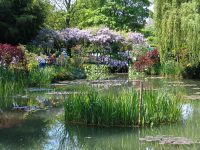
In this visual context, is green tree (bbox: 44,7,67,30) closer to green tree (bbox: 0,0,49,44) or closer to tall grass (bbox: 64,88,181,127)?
green tree (bbox: 0,0,49,44)

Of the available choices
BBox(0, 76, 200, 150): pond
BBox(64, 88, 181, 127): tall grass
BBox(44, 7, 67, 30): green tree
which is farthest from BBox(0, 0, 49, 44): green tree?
BBox(64, 88, 181, 127): tall grass

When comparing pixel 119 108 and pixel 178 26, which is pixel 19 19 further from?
pixel 119 108

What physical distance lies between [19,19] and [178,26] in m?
9.87

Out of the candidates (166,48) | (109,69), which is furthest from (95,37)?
(166,48)

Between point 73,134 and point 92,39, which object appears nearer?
point 73,134

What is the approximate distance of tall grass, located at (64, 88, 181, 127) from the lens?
1019 cm

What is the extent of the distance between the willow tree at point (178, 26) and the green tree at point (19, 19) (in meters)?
8.28

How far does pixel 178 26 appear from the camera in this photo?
21.5 meters

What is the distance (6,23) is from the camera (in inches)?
1046

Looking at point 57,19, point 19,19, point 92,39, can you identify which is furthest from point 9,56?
point 57,19

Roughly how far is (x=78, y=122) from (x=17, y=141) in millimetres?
1937

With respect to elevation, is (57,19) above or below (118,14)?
below

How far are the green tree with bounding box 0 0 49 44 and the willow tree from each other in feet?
27.2

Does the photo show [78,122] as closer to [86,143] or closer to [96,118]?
[96,118]
